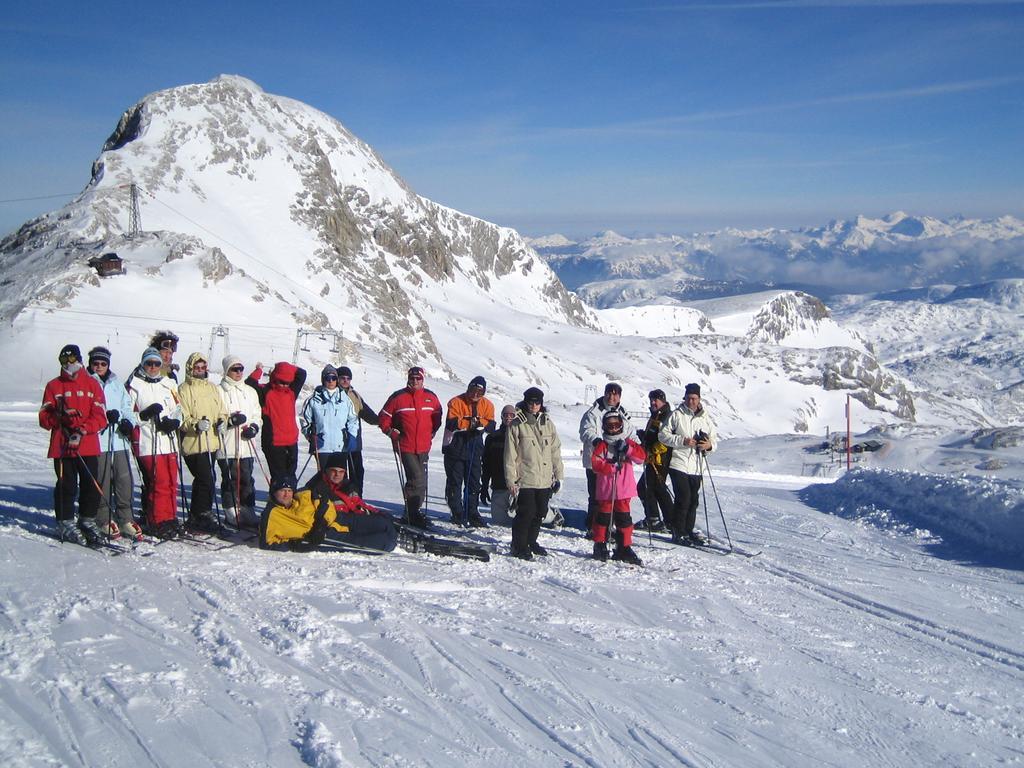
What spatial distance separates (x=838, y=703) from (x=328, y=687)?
3098 mm

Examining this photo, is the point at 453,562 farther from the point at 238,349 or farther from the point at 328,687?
the point at 238,349

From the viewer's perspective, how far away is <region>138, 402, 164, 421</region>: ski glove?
793 cm

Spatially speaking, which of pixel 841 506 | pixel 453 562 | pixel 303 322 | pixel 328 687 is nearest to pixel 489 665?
pixel 328 687

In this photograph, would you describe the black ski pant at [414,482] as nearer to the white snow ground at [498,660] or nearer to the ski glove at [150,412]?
the white snow ground at [498,660]

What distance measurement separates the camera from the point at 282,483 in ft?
27.1

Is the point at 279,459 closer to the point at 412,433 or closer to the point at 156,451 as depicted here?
the point at 156,451

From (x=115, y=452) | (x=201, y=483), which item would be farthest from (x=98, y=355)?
(x=201, y=483)

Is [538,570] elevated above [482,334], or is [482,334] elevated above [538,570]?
[482,334]

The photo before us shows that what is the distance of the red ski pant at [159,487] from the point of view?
8.30 m

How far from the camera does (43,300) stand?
106 feet

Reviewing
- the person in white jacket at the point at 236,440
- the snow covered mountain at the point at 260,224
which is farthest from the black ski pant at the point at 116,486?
the snow covered mountain at the point at 260,224

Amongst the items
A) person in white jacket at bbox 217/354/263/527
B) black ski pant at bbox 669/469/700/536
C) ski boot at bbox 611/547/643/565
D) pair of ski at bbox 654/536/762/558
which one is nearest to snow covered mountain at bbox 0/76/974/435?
person in white jacket at bbox 217/354/263/527

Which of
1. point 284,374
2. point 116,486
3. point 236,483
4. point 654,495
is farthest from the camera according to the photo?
point 654,495

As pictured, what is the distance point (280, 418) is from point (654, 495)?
4.58 meters
